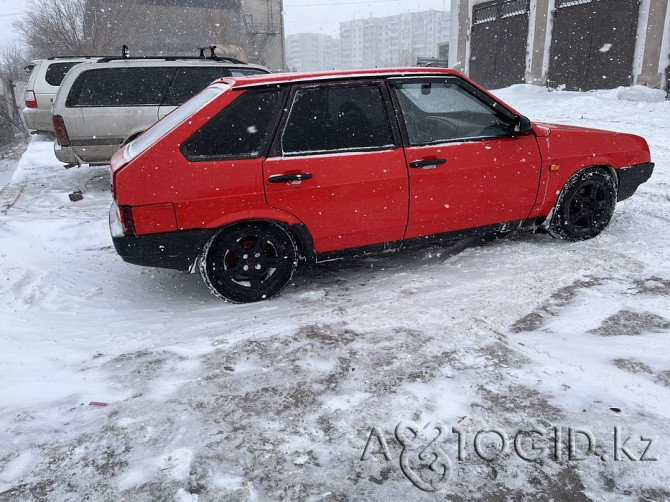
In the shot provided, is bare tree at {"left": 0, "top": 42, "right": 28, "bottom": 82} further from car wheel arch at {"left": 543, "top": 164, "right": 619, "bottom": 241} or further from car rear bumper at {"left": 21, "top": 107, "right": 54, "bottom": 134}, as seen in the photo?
car wheel arch at {"left": 543, "top": 164, "right": 619, "bottom": 241}

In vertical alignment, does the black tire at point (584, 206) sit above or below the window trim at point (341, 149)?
below

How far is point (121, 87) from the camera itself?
733 centimetres

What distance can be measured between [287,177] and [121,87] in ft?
17.0

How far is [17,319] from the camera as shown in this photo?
3.51m

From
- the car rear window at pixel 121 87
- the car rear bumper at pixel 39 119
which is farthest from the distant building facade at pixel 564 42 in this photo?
the car rear bumper at pixel 39 119

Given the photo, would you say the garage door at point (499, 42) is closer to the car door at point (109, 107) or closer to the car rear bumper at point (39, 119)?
the car door at point (109, 107)

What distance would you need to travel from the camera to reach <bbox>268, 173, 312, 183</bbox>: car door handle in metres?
3.48

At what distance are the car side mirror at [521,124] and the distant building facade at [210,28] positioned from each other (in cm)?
4049

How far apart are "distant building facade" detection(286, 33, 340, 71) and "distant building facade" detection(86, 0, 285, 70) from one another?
116717mm

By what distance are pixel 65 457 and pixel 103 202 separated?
5.48m

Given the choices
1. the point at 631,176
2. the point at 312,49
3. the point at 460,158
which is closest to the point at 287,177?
the point at 460,158

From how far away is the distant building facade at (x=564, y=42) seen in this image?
15.1 metres

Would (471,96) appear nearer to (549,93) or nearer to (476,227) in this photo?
(476,227)

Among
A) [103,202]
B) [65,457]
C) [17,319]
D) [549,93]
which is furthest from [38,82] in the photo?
[549,93]
